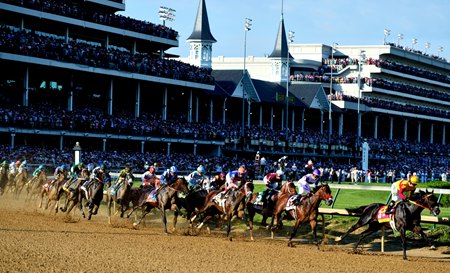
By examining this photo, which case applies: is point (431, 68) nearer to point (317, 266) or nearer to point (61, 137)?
point (61, 137)

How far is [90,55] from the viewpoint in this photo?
4822cm

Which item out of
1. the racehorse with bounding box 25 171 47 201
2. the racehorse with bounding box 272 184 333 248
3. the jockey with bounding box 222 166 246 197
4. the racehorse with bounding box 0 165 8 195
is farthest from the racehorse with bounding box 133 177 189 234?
the racehorse with bounding box 0 165 8 195

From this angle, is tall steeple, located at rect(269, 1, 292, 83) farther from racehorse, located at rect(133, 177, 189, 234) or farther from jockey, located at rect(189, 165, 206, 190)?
racehorse, located at rect(133, 177, 189, 234)

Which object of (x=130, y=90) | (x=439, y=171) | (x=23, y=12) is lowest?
(x=439, y=171)

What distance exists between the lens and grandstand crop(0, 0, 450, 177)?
4591 centimetres

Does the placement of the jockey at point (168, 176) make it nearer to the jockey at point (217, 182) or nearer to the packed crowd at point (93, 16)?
the jockey at point (217, 182)

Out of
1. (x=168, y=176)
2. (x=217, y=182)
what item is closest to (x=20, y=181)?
(x=168, y=176)

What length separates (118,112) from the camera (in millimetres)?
52688

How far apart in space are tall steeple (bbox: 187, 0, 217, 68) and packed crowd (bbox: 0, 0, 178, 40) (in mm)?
8764

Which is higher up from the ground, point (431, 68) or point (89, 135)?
point (431, 68)

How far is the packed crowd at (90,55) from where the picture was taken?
4412 cm

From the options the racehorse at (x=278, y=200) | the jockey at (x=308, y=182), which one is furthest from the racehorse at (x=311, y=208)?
the racehorse at (x=278, y=200)

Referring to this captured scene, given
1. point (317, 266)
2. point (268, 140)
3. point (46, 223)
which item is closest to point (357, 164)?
point (268, 140)

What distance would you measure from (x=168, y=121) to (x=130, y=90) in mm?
3894
